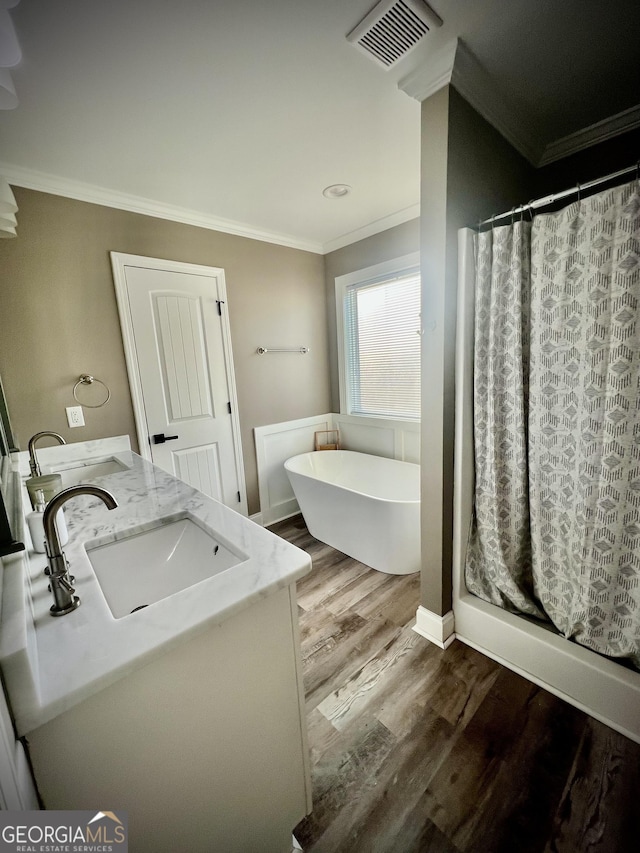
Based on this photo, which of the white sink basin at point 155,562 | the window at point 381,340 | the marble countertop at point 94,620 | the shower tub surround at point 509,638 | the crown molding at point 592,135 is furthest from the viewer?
the window at point 381,340

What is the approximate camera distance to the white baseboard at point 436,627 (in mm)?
1637

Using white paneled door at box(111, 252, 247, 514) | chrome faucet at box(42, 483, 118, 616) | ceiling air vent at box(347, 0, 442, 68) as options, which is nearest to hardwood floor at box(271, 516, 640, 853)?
chrome faucet at box(42, 483, 118, 616)

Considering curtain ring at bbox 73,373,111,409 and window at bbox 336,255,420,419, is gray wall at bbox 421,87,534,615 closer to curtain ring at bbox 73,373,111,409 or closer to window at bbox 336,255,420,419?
window at bbox 336,255,420,419

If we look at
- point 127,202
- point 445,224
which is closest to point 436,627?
point 445,224

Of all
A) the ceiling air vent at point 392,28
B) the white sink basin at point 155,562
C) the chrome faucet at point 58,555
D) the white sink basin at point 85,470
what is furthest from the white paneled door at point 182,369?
the chrome faucet at point 58,555

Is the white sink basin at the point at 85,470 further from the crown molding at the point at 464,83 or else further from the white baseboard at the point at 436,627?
the crown molding at the point at 464,83

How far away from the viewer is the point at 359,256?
117 inches

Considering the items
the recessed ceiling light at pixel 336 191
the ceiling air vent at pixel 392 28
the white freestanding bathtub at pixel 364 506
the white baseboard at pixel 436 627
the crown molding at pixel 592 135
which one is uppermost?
the recessed ceiling light at pixel 336 191

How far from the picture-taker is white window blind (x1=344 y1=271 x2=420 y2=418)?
8.98 ft

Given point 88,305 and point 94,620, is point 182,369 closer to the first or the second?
point 88,305

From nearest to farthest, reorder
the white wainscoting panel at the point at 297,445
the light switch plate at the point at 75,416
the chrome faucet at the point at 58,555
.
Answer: the chrome faucet at the point at 58,555, the light switch plate at the point at 75,416, the white wainscoting panel at the point at 297,445

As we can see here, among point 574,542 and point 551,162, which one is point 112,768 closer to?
point 574,542

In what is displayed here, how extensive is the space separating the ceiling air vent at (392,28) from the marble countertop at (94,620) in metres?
1.68

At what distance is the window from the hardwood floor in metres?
1.82
